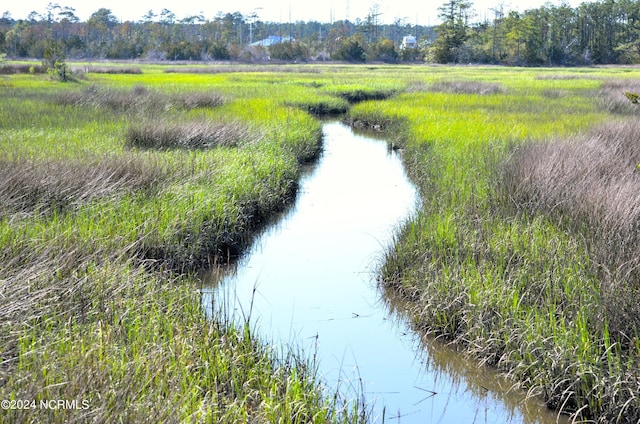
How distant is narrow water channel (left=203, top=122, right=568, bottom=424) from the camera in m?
4.90

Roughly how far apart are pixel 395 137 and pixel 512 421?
12384mm

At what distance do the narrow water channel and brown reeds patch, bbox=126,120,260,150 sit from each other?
207 cm

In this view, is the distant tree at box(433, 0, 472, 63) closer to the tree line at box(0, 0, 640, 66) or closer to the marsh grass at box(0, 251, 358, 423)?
the tree line at box(0, 0, 640, 66)

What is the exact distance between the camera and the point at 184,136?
41.3 feet

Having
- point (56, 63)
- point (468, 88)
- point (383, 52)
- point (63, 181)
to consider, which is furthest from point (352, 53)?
point (63, 181)

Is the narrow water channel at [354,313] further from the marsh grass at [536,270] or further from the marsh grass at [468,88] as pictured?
the marsh grass at [468,88]

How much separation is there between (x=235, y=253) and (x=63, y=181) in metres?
2.11

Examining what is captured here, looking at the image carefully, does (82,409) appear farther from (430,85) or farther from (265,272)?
(430,85)

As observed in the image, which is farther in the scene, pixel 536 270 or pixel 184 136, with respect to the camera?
pixel 184 136

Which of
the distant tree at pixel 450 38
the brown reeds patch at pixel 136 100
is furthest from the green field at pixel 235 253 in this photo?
the distant tree at pixel 450 38

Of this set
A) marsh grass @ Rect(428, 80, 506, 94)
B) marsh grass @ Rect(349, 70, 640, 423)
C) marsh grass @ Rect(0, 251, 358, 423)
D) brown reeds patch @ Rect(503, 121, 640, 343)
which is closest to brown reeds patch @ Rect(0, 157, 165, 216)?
marsh grass @ Rect(0, 251, 358, 423)

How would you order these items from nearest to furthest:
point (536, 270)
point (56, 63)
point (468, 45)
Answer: point (536, 270) < point (56, 63) < point (468, 45)

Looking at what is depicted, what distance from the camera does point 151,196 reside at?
317 inches

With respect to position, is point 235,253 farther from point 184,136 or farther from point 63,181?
point 184,136
